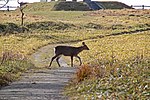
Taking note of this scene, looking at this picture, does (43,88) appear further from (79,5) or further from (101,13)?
(79,5)

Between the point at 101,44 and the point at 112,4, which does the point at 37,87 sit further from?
the point at 112,4

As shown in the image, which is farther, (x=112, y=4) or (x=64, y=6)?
(x=112, y=4)

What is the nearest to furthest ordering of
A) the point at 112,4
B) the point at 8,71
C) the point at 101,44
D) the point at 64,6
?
the point at 8,71
the point at 101,44
the point at 64,6
the point at 112,4

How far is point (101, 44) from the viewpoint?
47.1 m

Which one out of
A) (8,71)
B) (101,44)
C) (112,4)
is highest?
(8,71)

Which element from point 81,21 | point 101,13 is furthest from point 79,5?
point 81,21

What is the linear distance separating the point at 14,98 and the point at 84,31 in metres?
50.2

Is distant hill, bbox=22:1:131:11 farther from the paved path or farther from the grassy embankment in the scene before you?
the paved path

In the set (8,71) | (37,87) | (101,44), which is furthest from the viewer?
(101,44)

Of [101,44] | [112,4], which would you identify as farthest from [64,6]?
[101,44]

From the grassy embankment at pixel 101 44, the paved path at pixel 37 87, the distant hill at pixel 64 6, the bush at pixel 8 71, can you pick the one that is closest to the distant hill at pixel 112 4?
the distant hill at pixel 64 6

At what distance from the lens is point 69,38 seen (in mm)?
55812

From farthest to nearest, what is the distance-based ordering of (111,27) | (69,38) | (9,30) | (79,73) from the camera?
(111,27) < (9,30) < (69,38) < (79,73)

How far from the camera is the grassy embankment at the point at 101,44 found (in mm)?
14302
